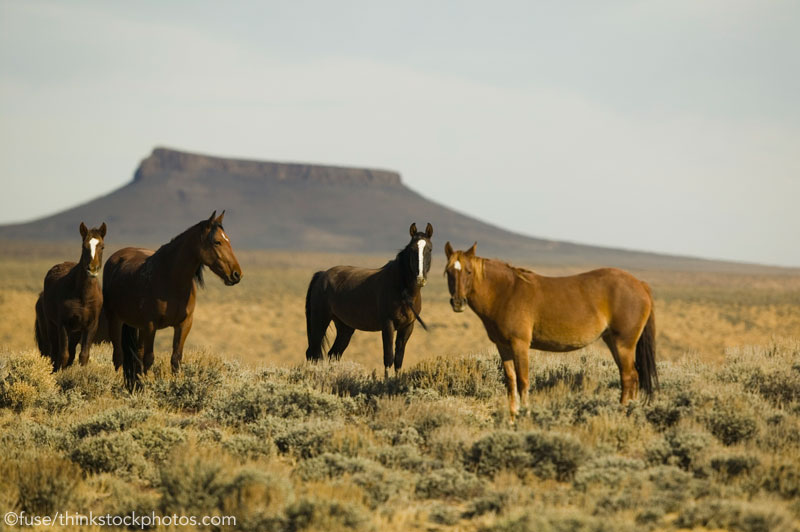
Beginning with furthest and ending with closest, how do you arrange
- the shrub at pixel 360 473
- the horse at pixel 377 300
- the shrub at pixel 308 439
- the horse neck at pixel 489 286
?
the horse at pixel 377 300, the horse neck at pixel 489 286, the shrub at pixel 308 439, the shrub at pixel 360 473

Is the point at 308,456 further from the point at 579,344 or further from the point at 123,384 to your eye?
the point at 123,384

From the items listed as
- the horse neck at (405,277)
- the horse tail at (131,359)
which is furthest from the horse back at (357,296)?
the horse tail at (131,359)

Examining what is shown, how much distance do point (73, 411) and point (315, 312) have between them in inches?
168

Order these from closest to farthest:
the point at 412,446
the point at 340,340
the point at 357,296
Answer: the point at 412,446, the point at 357,296, the point at 340,340

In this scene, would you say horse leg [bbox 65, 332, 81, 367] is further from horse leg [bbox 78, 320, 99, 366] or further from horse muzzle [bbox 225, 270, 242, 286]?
horse muzzle [bbox 225, 270, 242, 286]

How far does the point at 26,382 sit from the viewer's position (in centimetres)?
1140

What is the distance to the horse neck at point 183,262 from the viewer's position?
1105cm

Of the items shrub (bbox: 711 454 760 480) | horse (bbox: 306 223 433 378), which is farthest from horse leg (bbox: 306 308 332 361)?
shrub (bbox: 711 454 760 480)

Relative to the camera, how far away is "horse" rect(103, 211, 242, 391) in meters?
10.8

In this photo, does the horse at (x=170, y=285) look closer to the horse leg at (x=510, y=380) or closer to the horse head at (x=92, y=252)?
the horse head at (x=92, y=252)

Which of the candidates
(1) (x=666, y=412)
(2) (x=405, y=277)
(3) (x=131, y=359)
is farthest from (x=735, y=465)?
(3) (x=131, y=359)

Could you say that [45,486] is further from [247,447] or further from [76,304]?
[76,304]

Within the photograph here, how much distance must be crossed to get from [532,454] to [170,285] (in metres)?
5.41

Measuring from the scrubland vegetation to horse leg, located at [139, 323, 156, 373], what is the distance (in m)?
0.26
